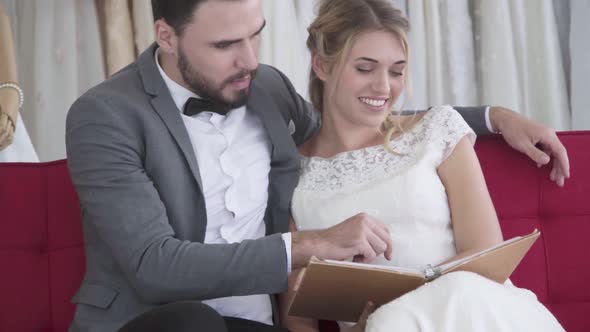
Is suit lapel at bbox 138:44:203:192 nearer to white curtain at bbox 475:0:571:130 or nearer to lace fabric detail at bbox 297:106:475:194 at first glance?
lace fabric detail at bbox 297:106:475:194

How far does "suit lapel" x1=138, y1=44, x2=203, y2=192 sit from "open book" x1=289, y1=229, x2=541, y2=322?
1.11ft

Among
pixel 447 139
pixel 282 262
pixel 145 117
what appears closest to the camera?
pixel 282 262

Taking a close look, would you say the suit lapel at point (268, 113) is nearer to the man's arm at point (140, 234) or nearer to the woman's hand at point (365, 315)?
the man's arm at point (140, 234)

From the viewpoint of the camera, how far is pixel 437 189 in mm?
1713

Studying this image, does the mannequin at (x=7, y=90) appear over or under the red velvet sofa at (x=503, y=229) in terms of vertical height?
over

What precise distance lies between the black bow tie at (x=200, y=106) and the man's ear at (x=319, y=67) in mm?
245

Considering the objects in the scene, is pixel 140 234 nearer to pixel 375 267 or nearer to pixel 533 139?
pixel 375 267

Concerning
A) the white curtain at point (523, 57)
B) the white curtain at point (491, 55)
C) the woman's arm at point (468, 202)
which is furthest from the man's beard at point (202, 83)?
the white curtain at point (523, 57)

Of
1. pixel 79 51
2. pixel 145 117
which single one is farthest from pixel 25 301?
pixel 79 51

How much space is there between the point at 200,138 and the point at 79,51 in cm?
103

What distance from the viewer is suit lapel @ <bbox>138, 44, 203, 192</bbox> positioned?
1622 mm

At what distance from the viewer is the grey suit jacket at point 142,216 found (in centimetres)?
148

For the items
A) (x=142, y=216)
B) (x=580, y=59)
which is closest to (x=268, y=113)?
(x=142, y=216)

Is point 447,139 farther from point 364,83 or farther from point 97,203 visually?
point 97,203
